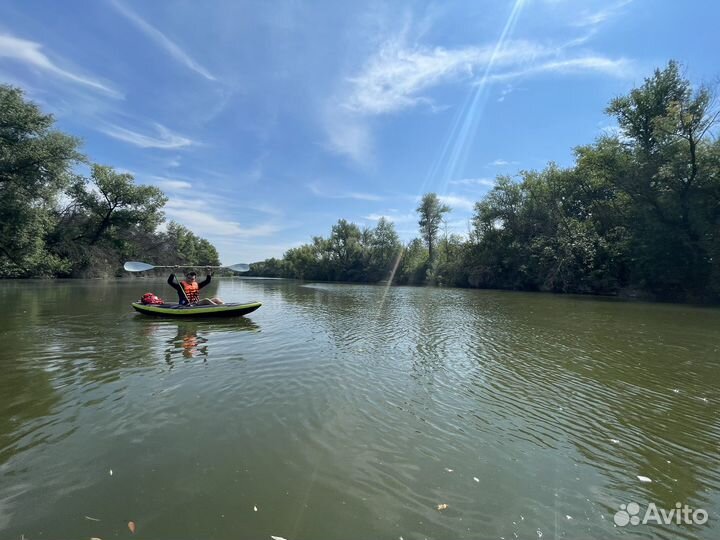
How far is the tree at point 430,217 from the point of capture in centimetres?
6850

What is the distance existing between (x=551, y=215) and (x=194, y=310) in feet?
143

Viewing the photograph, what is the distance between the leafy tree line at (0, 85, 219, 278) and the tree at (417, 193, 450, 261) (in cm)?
4605

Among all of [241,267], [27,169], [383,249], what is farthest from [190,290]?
[383,249]

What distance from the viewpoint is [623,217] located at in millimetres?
35406

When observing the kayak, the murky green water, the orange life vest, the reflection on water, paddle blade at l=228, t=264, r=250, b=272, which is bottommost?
the murky green water

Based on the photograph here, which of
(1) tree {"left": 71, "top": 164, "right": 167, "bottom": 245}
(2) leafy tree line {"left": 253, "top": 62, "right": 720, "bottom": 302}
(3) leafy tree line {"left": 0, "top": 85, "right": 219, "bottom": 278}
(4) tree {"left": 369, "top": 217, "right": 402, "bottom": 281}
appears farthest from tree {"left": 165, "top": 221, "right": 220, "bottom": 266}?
(2) leafy tree line {"left": 253, "top": 62, "right": 720, "bottom": 302}

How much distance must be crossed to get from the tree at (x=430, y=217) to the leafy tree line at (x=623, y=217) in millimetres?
9504

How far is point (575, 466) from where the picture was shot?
448 centimetres

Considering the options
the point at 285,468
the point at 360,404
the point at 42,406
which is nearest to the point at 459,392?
the point at 360,404

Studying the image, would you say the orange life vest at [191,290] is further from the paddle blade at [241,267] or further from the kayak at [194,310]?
the paddle blade at [241,267]

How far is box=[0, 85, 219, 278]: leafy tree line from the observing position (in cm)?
2775

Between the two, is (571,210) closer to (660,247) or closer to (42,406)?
(660,247)

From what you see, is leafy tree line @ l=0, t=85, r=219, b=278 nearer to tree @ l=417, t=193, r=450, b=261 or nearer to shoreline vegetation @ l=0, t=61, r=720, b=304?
shoreline vegetation @ l=0, t=61, r=720, b=304

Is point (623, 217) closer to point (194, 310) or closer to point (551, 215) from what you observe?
point (551, 215)
